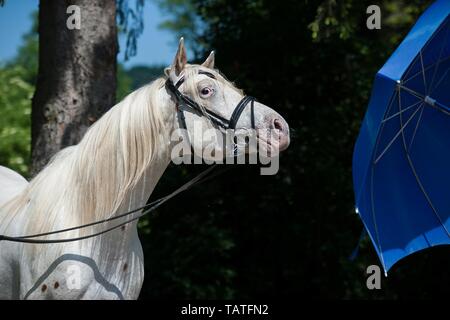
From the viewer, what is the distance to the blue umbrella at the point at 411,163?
4.86 metres

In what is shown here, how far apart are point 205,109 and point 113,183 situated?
654 millimetres

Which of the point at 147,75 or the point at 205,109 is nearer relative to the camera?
the point at 205,109

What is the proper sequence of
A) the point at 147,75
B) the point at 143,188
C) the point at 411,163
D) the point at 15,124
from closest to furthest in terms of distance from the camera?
the point at 143,188 < the point at 411,163 < the point at 147,75 < the point at 15,124

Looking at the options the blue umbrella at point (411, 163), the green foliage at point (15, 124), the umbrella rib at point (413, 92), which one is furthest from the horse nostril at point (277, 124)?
the green foliage at point (15, 124)

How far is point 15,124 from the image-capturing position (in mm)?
11469

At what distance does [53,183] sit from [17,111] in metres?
7.77

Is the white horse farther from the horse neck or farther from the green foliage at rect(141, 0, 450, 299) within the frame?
the green foliage at rect(141, 0, 450, 299)

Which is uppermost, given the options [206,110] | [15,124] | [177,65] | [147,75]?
[15,124]

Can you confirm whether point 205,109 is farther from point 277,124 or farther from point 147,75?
point 147,75

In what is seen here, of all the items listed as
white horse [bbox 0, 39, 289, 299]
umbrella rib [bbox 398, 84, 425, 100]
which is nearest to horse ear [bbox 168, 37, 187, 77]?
white horse [bbox 0, 39, 289, 299]

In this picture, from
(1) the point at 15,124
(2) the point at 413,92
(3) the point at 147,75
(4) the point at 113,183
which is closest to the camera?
(4) the point at 113,183

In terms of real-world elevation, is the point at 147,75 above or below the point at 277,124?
above

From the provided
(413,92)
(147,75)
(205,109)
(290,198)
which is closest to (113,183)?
(205,109)
